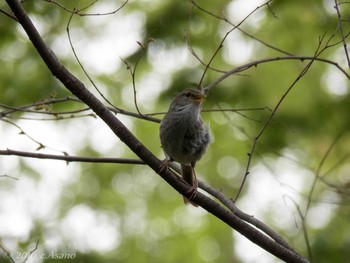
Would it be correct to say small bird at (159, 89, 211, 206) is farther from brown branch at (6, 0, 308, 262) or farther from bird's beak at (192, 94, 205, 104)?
brown branch at (6, 0, 308, 262)

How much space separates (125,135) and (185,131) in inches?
63.8

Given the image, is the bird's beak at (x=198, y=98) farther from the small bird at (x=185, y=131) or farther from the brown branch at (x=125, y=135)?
the brown branch at (x=125, y=135)

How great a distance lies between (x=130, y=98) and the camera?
9828 millimetres

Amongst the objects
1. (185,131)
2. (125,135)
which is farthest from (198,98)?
(125,135)

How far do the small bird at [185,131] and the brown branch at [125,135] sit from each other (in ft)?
4.10

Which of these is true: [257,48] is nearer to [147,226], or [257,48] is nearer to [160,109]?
[160,109]

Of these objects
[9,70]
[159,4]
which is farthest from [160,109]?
[9,70]

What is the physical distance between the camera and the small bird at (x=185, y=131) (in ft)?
17.3

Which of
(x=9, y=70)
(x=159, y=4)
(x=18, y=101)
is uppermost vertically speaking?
(x=159, y=4)

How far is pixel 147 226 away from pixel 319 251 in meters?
3.80

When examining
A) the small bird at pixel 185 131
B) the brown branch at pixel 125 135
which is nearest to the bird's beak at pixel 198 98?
the small bird at pixel 185 131

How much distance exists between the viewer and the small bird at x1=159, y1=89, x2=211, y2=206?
208 inches

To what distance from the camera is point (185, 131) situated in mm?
5293

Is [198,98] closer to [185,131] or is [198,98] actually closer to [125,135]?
[185,131]
